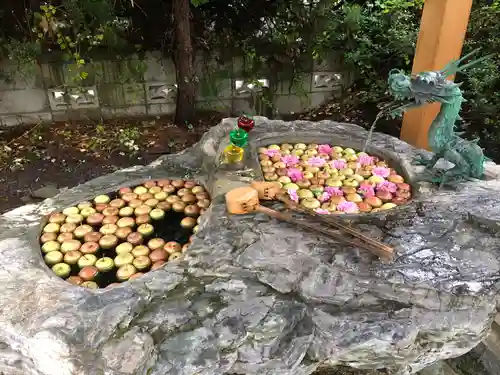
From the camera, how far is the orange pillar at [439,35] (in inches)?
169

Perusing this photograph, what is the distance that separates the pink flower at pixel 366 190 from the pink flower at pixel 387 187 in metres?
0.07

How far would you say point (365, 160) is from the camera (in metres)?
3.59

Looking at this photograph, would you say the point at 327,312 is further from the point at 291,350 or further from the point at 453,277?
the point at 453,277

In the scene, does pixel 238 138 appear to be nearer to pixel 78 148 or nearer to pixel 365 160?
pixel 365 160

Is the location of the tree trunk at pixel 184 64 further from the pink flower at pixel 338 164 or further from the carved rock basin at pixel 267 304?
the carved rock basin at pixel 267 304

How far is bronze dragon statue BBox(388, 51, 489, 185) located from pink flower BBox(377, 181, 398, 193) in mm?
266

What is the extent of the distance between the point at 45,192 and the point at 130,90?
6.19ft

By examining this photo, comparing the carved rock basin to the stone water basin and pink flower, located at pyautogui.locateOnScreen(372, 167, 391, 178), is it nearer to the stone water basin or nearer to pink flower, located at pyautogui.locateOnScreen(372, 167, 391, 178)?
the stone water basin

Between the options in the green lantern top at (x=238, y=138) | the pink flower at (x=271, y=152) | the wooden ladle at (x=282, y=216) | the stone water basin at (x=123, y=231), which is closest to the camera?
the wooden ladle at (x=282, y=216)

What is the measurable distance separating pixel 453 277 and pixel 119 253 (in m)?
1.89

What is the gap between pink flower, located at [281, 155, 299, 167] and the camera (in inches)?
139

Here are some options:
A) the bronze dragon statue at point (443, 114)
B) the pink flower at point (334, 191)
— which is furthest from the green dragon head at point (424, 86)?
the pink flower at point (334, 191)

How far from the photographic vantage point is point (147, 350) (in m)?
2.03

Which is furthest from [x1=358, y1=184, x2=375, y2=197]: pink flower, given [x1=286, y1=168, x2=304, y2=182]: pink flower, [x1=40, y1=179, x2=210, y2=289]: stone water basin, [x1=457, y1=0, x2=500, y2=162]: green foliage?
[x1=457, y1=0, x2=500, y2=162]: green foliage
